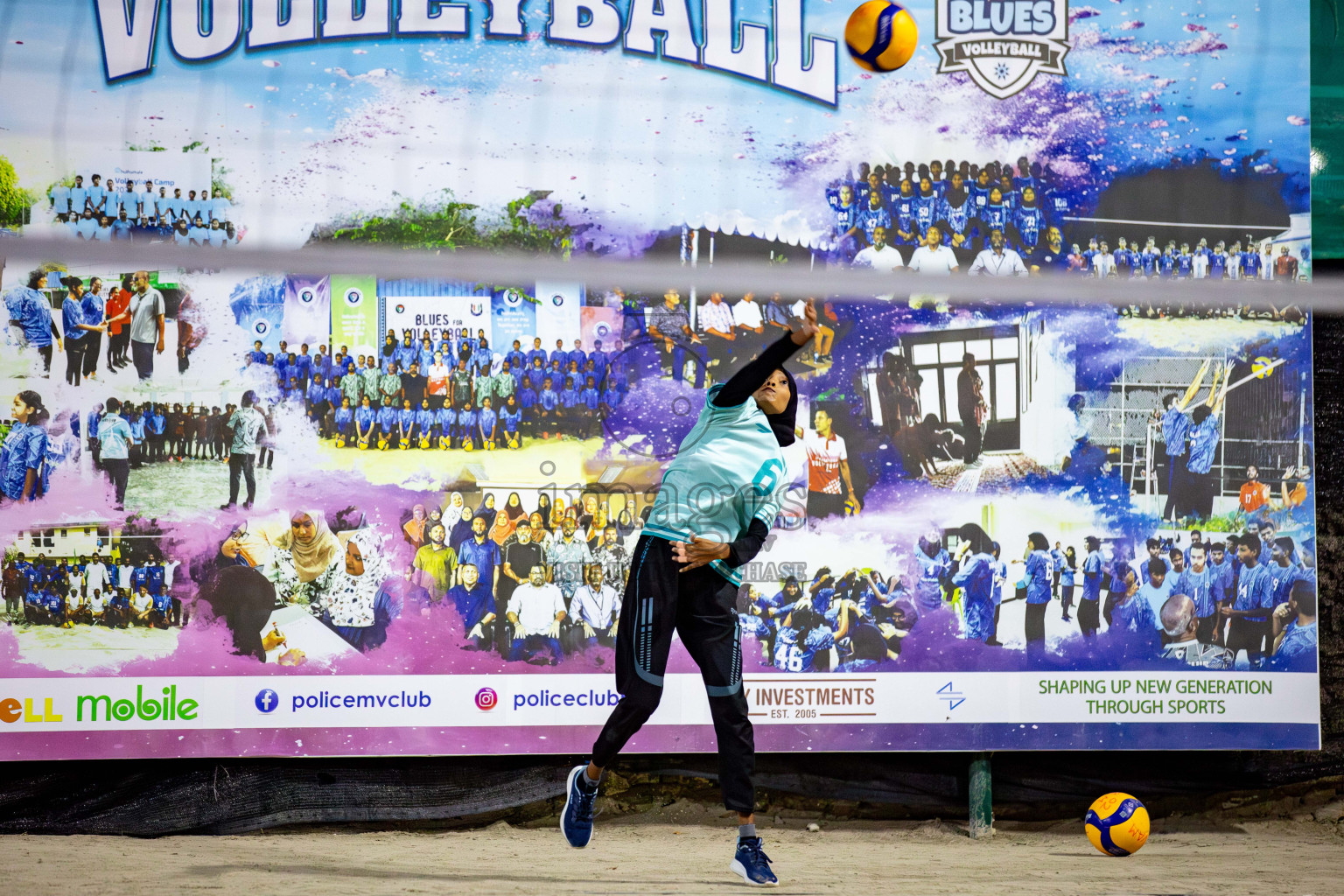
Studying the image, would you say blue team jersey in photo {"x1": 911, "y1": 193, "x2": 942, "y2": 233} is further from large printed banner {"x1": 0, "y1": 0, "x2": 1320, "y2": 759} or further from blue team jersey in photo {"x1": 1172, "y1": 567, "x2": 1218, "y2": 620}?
blue team jersey in photo {"x1": 1172, "y1": 567, "x2": 1218, "y2": 620}

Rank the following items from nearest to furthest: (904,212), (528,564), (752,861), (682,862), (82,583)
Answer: (752,861) → (682,862) → (82,583) → (528,564) → (904,212)

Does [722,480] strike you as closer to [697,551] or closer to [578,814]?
[697,551]

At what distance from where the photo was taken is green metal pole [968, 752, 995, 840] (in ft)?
17.8

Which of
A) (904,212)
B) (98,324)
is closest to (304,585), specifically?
(98,324)

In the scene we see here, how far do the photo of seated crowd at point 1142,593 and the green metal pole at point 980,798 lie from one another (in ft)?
1.91

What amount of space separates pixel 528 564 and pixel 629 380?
94 centimetres

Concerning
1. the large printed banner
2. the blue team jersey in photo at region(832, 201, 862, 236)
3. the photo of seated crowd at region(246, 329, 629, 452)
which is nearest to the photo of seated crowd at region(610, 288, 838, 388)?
the large printed banner

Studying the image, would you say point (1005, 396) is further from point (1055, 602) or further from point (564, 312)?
point (564, 312)

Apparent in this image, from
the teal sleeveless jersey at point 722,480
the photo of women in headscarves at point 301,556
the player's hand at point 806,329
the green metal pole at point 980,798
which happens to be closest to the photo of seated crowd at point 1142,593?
the green metal pole at point 980,798

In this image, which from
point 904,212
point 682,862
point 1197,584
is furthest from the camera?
point 1197,584

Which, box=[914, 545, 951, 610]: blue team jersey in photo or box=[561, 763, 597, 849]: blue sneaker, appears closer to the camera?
box=[561, 763, 597, 849]: blue sneaker

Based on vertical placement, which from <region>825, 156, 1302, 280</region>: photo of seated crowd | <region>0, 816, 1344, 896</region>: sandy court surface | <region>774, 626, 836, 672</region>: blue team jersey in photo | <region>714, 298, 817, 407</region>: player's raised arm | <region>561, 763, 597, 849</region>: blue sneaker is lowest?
<region>0, 816, 1344, 896</region>: sandy court surface

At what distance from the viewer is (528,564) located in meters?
5.15

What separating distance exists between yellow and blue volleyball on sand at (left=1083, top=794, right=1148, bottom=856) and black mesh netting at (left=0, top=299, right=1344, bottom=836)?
3.45ft
